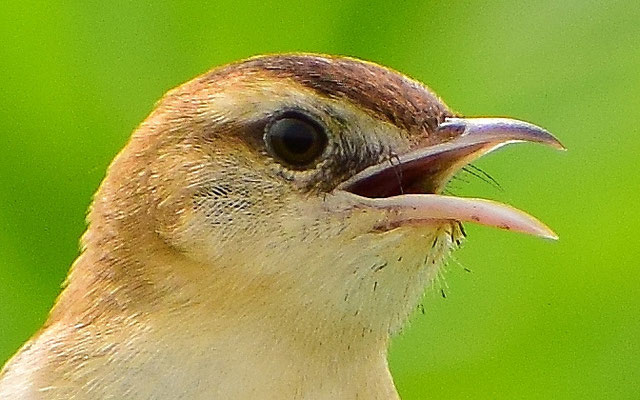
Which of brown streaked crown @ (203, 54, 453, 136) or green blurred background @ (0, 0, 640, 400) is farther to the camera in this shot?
green blurred background @ (0, 0, 640, 400)

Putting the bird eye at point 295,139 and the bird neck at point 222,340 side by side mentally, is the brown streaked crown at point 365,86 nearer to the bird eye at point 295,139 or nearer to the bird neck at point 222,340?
the bird eye at point 295,139

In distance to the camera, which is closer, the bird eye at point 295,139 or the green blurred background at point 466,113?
the bird eye at point 295,139

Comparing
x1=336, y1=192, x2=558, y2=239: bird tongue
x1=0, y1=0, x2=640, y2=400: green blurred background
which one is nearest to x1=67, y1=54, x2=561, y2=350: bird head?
x1=336, y1=192, x2=558, y2=239: bird tongue

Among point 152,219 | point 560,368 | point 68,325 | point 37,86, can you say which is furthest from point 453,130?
point 37,86

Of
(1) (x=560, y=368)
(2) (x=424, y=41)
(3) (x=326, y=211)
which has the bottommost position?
(1) (x=560, y=368)

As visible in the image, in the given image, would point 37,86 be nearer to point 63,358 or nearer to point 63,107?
point 63,107

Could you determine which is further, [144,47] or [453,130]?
[144,47]

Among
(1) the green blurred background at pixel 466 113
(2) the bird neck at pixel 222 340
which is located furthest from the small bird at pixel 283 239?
(1) the green blurred background at pixel 466 113

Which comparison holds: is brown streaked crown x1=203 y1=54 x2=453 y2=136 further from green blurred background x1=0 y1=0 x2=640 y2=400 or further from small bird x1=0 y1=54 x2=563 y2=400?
green blurred background x1=0 y1=0 x2=640 y2=400
